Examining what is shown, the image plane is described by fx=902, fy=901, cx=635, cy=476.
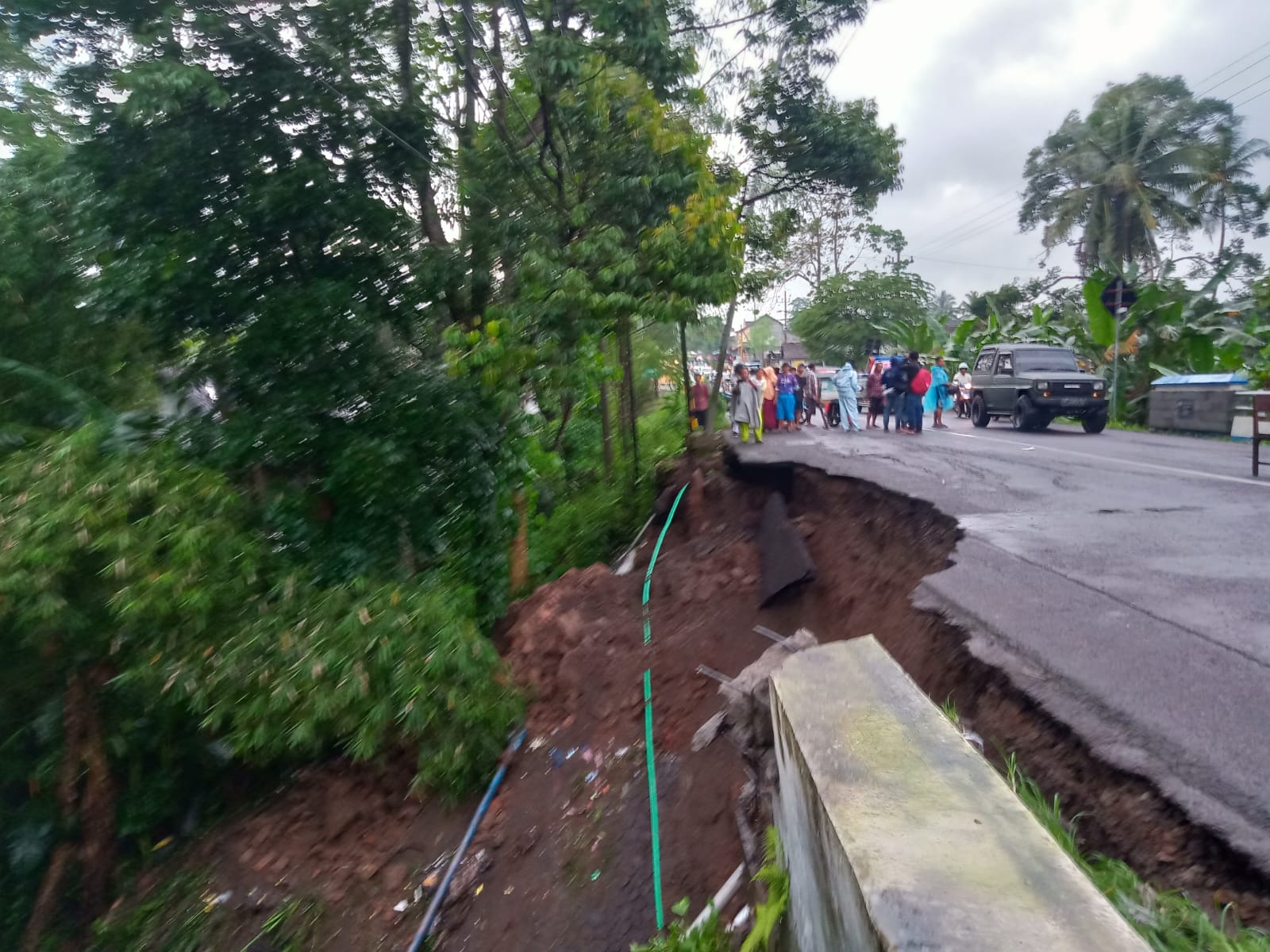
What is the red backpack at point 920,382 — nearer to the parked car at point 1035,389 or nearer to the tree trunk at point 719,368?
the parked car at point 1035,389

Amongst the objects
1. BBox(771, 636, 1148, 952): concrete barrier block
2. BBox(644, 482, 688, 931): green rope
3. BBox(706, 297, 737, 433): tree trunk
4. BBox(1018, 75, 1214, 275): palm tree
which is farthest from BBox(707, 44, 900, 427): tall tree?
BBox(1018, 75, 1214, 275): palm tree

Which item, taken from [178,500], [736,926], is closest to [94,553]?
[178,500]

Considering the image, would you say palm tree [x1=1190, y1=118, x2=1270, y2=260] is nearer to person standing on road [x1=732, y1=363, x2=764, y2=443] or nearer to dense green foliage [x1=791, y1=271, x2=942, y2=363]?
dense green foliage [x1=791, y1=271, x2=942, y2=363]

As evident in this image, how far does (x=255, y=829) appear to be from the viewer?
296 inches

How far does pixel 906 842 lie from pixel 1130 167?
119 feet

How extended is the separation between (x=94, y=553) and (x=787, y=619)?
567 cm

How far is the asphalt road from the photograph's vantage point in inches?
136

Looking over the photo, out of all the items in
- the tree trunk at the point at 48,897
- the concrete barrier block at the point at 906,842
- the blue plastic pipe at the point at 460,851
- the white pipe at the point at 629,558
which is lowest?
the tree trunk at the point at 48,897

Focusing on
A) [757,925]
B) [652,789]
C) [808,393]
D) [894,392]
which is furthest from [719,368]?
[757,925]

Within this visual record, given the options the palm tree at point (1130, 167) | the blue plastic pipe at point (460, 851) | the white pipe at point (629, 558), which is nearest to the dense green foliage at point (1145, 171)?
the palm tree at point (1130, 167)

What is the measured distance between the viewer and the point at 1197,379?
61.3ft

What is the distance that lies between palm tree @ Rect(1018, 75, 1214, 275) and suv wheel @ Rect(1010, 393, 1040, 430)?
15704 millimetres

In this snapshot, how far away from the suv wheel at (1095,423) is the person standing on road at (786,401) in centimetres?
613

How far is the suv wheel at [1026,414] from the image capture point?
62.8ft
